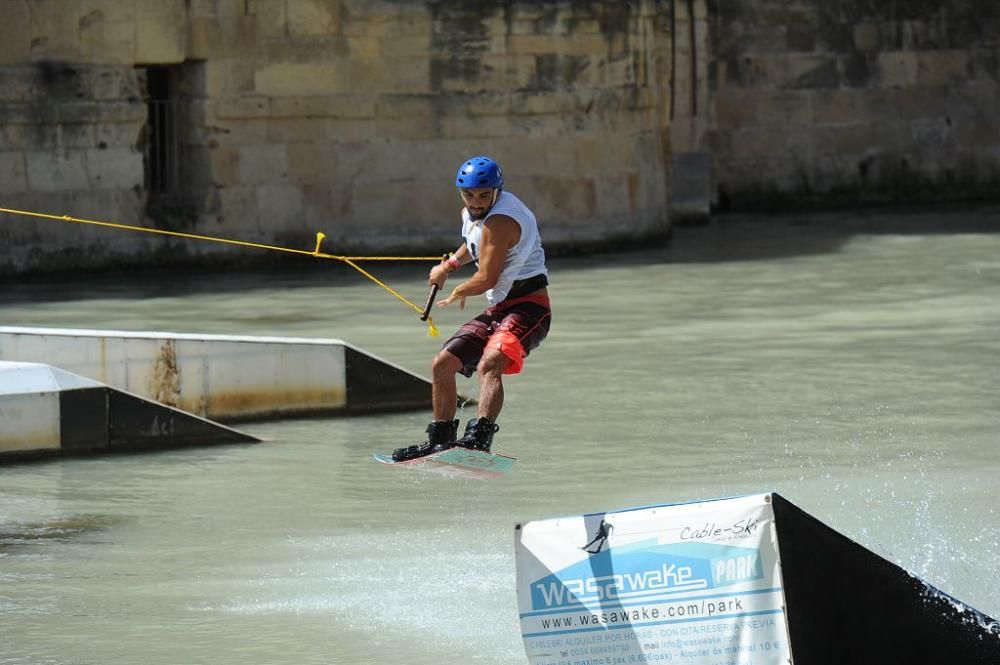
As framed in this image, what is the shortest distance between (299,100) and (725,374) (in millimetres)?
8892

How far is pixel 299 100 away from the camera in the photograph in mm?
21656

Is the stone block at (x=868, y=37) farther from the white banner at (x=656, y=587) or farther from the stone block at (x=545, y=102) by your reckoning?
the white banner at (x=656, y=587)

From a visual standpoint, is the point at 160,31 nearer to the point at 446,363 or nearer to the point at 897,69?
the point at 446,363

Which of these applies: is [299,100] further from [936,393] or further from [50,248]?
[936,393]

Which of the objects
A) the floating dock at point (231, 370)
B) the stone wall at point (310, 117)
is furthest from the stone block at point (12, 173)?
the floating dock at point (231, 370)

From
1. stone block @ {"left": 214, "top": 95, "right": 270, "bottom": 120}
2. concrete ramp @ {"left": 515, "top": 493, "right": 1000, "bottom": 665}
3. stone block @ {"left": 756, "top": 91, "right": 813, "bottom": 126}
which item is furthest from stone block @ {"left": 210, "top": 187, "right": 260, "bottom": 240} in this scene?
concrete ramp @ {"left": 515, "top": 493, "right": 1000, "bottom": 665}

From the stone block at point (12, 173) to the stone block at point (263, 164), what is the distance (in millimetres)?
2385

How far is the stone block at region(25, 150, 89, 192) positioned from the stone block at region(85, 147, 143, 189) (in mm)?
89

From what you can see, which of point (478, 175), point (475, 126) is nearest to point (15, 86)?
point (475, 126)

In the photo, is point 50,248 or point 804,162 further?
point 804,162

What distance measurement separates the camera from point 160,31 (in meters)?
21.0

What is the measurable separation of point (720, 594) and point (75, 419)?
6.74 metres

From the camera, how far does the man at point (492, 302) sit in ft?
30.9

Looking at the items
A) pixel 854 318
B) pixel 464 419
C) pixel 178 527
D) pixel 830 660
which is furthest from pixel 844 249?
pixel 830 660
